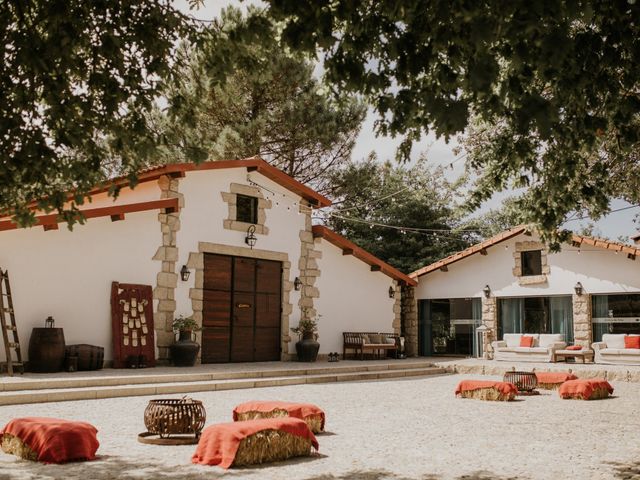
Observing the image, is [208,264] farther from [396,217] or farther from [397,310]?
[396,217]

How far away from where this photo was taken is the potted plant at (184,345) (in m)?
11.9

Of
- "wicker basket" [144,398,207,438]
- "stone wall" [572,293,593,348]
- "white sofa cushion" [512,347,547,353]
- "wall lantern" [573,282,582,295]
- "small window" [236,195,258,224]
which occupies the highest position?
"small window" [236,195,258,224]

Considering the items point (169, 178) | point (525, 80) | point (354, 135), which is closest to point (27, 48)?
point (525, 80)

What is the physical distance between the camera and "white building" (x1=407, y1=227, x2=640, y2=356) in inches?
607

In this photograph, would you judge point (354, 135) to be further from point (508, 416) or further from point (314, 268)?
point (508, 416)

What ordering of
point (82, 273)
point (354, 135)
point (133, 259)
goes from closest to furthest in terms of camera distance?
point (82, 273) < point (133, 259) < point (354, 135)

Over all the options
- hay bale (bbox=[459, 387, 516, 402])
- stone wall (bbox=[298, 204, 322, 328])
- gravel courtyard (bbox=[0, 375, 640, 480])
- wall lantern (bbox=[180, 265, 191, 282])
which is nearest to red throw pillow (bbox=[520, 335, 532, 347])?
stone wall (bbox=[298, 204, 322, 328])

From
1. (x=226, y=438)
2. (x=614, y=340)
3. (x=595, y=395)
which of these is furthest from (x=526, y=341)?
(x=226, y=438)

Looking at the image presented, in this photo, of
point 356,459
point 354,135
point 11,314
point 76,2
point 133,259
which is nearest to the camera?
point 76,2

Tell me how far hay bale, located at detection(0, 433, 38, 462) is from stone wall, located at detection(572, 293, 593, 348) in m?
13.6

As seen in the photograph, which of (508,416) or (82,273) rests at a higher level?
(82,273)

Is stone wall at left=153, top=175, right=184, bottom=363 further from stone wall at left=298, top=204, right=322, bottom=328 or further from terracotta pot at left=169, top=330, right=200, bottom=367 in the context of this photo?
stone wall at left=298, top=204, right=322, bottom=328

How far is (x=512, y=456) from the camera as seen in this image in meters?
5.28

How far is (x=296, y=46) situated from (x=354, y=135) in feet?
60.0
